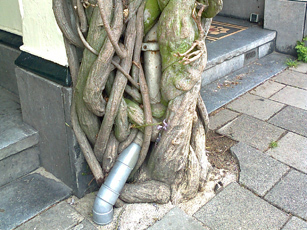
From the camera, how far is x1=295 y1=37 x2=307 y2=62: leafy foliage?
5113 millimetres

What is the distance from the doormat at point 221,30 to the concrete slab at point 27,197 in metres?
3.36

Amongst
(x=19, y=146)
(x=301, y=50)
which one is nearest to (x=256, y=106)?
(x=301, y=50)

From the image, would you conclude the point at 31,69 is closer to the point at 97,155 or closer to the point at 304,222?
the point at 97,155

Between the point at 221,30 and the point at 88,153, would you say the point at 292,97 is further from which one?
the point at 88,153

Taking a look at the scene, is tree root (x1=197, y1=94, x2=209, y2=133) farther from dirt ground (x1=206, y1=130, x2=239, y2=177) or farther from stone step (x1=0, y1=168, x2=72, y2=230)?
stone step (x1=0, y1=168, x2=72, y2=230)

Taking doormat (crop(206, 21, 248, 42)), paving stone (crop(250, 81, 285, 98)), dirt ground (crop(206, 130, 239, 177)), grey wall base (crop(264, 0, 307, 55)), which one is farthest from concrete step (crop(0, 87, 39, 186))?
grey wall base (crop(264, 0, 307, 55))

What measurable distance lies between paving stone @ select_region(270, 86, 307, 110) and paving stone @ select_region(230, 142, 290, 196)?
121 cm

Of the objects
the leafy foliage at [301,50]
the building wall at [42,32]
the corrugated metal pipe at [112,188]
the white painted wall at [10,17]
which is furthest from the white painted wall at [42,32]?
the leafy foliage at [301,50]

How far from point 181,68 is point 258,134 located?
1554mm

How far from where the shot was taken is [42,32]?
238 cm

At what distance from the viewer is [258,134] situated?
3361mm

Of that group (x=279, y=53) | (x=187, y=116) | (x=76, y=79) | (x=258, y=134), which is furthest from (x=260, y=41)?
(x=76, y=79)

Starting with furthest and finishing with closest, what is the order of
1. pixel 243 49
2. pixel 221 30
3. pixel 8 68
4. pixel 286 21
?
pixel 221 30, pixel 286 21, pixel 243 49, pixel 8 68

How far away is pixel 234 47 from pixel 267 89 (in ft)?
2.57
